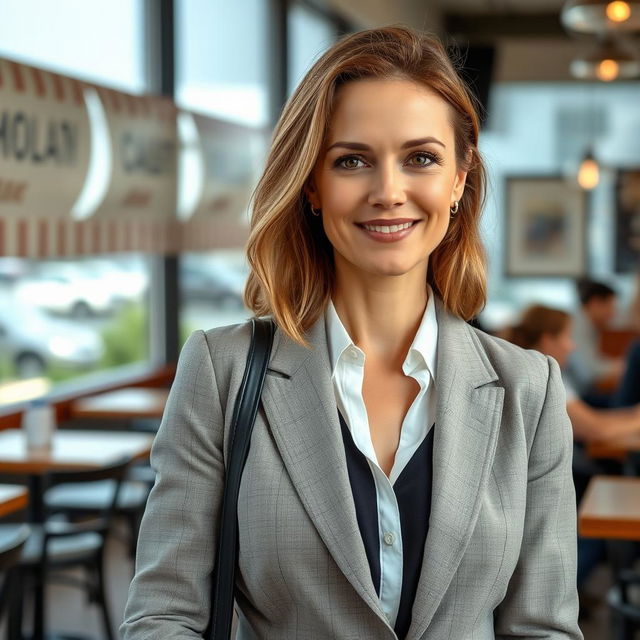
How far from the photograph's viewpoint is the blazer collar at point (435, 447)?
54.8 inches

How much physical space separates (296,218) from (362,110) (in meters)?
0.20

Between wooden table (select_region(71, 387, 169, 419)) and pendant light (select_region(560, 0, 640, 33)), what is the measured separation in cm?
256

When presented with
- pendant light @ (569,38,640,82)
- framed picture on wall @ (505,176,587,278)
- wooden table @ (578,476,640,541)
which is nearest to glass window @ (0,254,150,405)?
wooden table @ (578,476,640,541)

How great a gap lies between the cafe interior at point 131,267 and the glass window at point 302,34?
25 mm

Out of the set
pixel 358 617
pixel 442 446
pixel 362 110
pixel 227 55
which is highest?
pixel 227 55

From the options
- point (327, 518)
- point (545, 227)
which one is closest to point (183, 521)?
point (327, 518)

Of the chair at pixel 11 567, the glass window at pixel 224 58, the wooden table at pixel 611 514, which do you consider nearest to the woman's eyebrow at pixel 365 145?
the chair at pixel 11 567

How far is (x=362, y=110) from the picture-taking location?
4.75 feet

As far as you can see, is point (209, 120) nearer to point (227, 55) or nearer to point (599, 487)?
point (227, 55)

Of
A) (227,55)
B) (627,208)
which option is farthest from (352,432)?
(627,208)

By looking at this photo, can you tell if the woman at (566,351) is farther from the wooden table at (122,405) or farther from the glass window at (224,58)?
the glass window at (224,58)

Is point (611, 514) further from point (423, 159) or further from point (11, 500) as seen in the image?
point (423, 159)

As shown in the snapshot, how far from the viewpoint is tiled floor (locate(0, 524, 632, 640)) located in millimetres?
4559

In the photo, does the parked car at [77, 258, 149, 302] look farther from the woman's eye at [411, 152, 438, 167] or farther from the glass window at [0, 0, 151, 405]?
the woman's eye at [411, 152, 438, 167]
